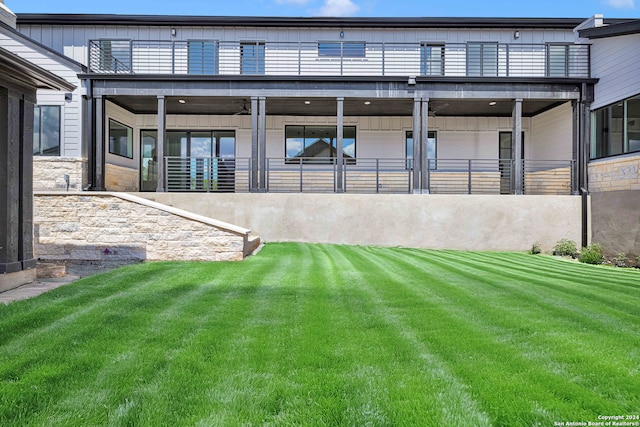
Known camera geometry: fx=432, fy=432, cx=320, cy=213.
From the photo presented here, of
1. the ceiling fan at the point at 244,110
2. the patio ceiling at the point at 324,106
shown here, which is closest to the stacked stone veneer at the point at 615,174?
the patio ceiling at the point at 324,106

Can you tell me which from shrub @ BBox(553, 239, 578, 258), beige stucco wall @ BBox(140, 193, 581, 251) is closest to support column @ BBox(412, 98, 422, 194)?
beige stucco wall @ BBox(140, 193, 581, 251)

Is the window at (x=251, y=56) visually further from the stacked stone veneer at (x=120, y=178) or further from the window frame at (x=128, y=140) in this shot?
the stacked stone veneer at (x=120, y=178)

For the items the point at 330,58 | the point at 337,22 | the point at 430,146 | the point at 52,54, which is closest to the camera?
the point at 52,54

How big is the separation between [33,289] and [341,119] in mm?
9865

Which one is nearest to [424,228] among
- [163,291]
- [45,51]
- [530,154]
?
[530,154]

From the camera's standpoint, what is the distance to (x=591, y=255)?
475 inches

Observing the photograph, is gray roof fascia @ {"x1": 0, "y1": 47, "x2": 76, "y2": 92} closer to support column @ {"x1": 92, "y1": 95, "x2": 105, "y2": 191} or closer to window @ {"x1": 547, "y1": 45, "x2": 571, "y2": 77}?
support column @ {"x1": 92, "y1": 95, "x2": 105, "y2": 191}

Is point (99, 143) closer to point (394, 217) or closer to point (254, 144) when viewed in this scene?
point (254, 144)

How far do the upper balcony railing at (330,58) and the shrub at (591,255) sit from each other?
295 inches

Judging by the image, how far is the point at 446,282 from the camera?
679 cm

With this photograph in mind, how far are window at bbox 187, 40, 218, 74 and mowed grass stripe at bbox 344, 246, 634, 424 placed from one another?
544 inches

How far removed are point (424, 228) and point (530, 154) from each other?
800cm

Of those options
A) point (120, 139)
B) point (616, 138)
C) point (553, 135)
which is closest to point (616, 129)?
point (616, 138)

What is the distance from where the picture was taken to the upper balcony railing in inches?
644
